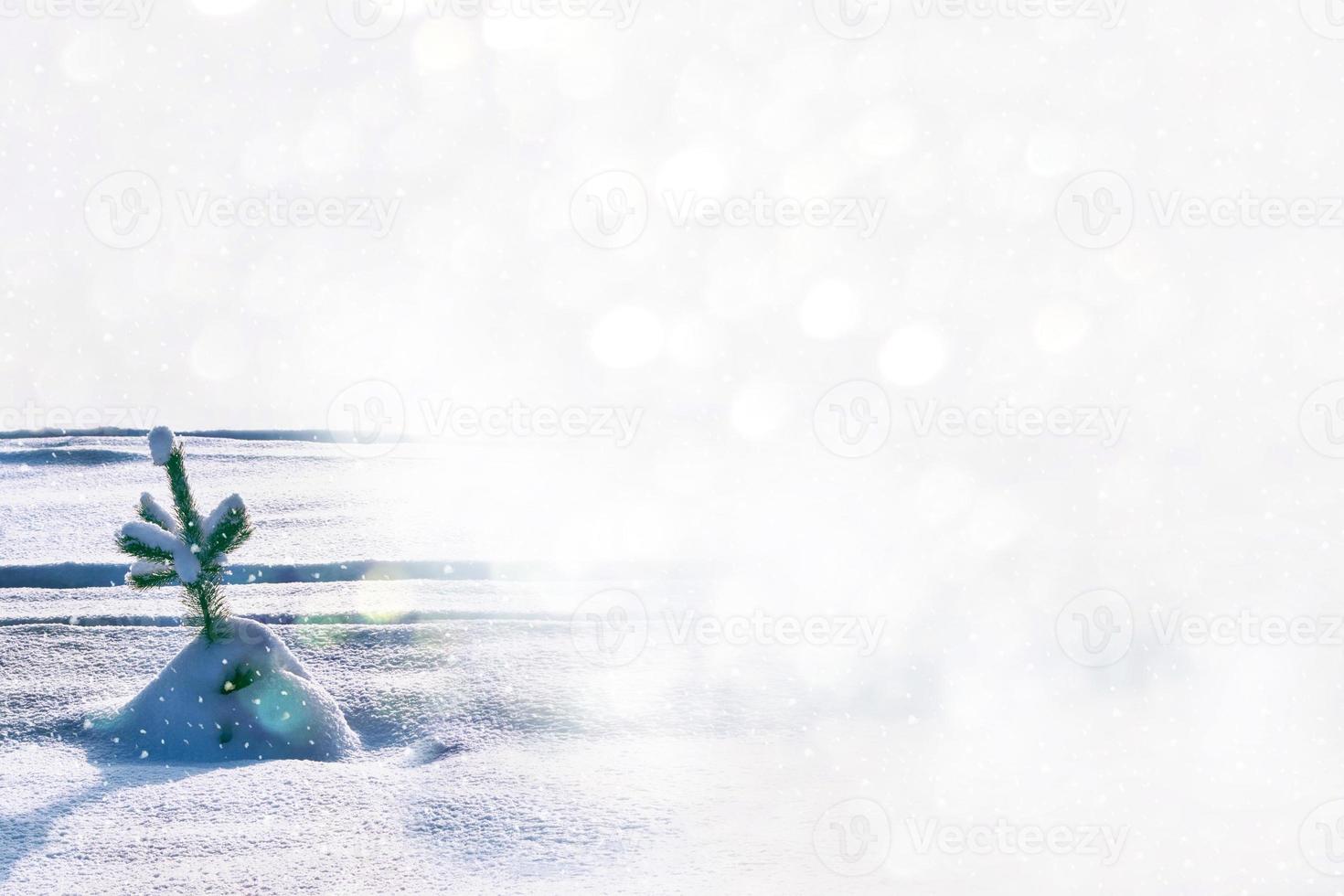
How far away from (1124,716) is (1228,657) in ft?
3.07

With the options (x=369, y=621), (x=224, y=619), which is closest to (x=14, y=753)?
(x=224, y=619)

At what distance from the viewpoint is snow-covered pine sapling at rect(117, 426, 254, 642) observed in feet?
9.66

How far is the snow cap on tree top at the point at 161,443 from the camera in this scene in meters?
2.95

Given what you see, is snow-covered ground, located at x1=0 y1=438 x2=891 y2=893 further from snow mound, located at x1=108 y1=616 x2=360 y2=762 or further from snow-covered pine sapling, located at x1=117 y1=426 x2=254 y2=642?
snow-covered pine sapling, located at x1=117 y1=426 x2=254 y2=642

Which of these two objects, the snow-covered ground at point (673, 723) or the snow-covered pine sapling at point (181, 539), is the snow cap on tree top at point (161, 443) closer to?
the snow-covered pine sapling at point (181, 539)

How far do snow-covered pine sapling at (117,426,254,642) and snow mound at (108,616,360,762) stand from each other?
5.3 inches

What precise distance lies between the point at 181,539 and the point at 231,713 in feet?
1.92

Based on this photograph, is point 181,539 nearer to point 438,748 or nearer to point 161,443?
point 161,443

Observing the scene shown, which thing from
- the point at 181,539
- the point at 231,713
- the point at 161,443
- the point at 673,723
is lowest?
the point at 673,723

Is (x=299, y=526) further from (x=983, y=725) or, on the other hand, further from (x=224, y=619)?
(x=983, y=725)

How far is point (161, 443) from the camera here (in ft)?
9.68

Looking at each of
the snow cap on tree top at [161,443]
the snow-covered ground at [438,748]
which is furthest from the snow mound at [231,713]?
the snow cap on tree top at [161,443]

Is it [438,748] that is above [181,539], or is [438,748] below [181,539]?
below

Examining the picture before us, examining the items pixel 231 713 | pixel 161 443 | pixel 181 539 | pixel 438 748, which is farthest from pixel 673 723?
pixel 161 443
